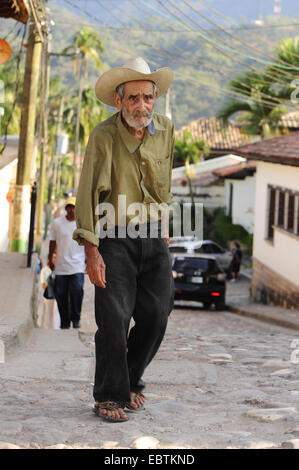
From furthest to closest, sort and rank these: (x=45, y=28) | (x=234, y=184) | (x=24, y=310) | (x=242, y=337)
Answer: (x=234, y=184) → (x=45, y=28) → (x=242, y=337) → (x=24, y=310)

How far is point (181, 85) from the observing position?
12488 centimetres

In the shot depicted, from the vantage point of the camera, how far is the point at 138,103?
477 centimetres

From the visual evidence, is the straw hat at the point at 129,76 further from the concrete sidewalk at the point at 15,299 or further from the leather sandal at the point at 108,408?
the concrete sidewalk at the point at 15,299

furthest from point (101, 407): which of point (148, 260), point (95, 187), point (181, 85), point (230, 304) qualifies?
point (181, 85)

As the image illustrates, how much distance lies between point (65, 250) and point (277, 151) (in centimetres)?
940

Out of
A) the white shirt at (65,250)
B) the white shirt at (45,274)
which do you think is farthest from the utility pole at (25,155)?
the white shirt at (65,250)

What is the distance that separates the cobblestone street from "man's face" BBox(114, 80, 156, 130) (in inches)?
66.8

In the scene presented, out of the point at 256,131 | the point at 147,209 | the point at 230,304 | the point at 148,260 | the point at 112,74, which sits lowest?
the point at 230,304

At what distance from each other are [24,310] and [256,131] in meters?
26.3

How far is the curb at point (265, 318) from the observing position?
1508 cm
